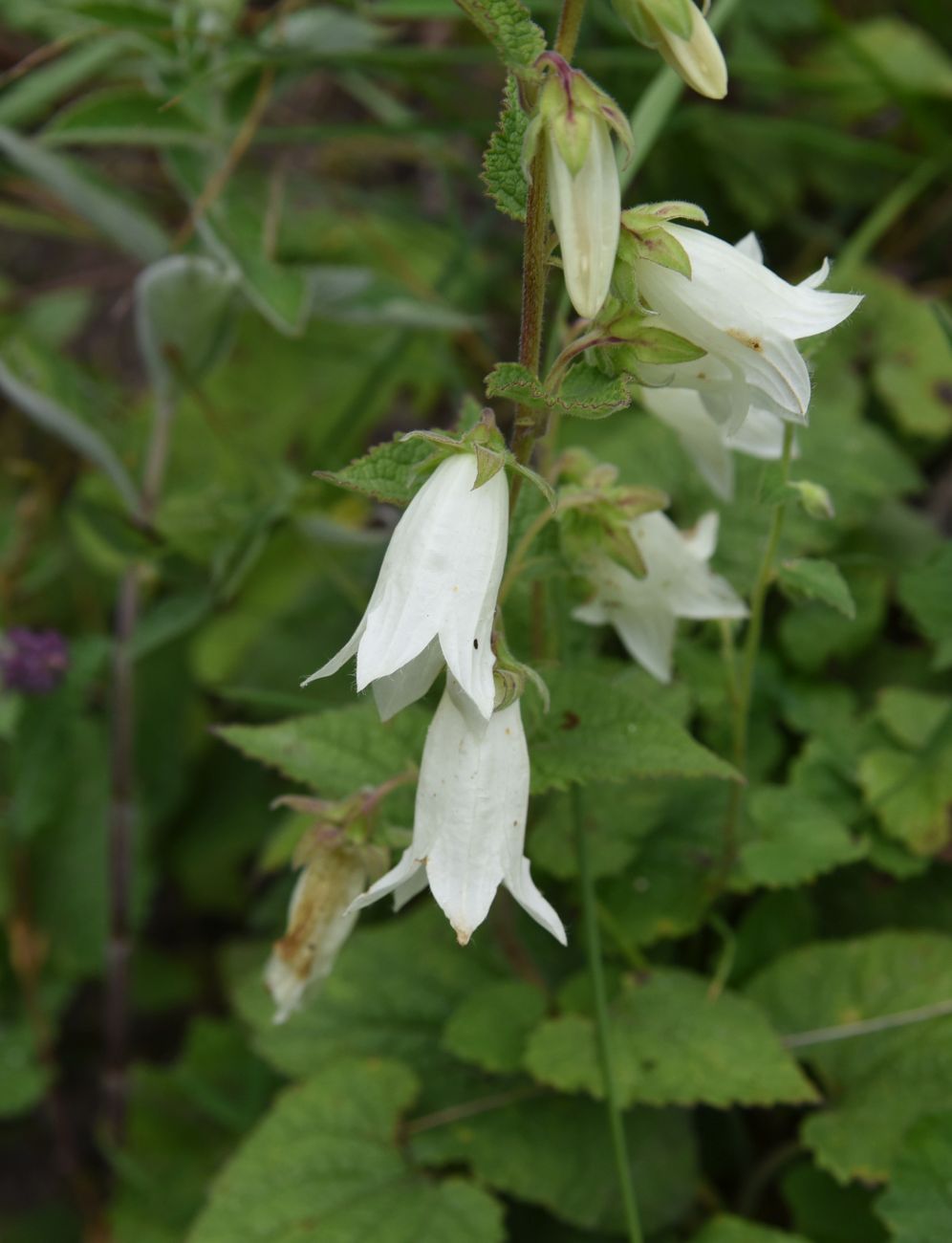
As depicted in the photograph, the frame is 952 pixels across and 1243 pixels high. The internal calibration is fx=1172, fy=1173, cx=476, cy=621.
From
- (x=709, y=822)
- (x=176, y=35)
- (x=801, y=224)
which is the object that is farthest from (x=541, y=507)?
(x=801, y=224)

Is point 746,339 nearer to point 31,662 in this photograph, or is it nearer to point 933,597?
point 933,597

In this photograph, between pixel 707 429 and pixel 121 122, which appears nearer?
pixel 707 429

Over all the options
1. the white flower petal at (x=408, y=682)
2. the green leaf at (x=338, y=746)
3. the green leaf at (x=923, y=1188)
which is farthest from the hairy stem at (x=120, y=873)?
the green leaf at (x=923, y=1188)

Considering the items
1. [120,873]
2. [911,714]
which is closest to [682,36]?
[911,714]

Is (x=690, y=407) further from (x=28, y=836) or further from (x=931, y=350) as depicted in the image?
(x=28, y=836)

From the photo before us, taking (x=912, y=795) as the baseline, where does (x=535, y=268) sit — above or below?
above

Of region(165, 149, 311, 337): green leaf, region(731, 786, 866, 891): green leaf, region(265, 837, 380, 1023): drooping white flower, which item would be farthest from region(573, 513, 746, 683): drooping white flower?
region(165, 149, 311, 337): green leaf

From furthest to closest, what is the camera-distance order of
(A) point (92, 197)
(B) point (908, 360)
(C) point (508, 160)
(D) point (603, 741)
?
1. (B) point (908, 360)
2. (A) point (92, 197)
3. (D) point (603, 741)
4. (C) point (508, 160)
